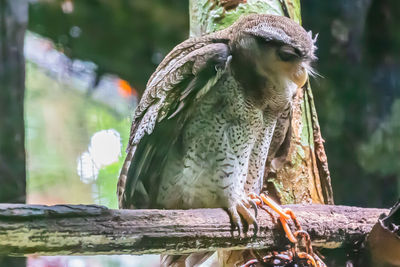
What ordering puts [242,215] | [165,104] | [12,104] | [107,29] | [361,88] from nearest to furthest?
[12,104] → [107,29] → [242,215] → [165,104] → [361,88]

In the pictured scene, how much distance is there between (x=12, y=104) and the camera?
2.63ft

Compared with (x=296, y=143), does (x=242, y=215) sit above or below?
below

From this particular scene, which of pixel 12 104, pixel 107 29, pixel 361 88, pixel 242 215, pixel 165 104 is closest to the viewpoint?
pixel 12 104

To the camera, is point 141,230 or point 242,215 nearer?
point 141,230

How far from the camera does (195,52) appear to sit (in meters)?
1.21

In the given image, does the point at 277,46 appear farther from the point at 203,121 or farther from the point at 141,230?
the point at 141,230

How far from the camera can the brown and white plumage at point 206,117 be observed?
3.90ft

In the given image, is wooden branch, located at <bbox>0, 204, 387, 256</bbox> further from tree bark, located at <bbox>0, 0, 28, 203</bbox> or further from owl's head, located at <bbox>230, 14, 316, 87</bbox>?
owl's head, located at <bbox>230, 14, 316, 87</bbox>

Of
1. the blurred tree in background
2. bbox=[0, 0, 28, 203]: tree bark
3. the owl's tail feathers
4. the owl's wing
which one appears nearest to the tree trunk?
bbox=[0, 0, 28, 203]: tree bark

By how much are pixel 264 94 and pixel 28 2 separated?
61 centimetres

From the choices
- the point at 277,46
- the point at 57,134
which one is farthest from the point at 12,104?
the point at 277,46

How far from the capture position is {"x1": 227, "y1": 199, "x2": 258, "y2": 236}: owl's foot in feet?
3.46

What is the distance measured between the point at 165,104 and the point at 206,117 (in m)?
0.11

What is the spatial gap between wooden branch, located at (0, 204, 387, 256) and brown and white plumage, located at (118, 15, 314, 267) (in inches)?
4.9
